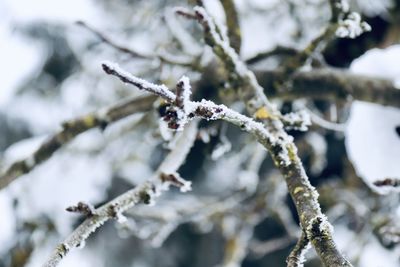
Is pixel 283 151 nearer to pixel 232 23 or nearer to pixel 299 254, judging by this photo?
pixel 299 254

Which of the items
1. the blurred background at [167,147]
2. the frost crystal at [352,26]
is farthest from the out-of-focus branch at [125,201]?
the frost crystal at [352,26]

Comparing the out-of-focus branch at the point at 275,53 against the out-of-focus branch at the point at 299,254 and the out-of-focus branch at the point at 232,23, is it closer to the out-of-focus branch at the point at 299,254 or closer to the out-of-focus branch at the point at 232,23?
the out-of-focus branch at the point at 232,23

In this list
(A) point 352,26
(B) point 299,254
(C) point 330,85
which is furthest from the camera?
(C) point 330,85

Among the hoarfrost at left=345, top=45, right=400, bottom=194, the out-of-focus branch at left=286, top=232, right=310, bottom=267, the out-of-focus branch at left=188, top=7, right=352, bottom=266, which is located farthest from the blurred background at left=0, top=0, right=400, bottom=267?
the out-of-focus branch at left=286, top=232, right=310, bottom=267

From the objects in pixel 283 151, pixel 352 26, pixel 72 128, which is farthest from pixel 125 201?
pixel 352 26

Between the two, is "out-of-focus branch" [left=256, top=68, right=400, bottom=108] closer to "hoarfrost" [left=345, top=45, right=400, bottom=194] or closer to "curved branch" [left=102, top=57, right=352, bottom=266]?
"hoarfrost" [left=345, top=45, right=400, bottom=194]

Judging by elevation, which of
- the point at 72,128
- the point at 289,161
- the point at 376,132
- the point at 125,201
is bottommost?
the point at 376,132
